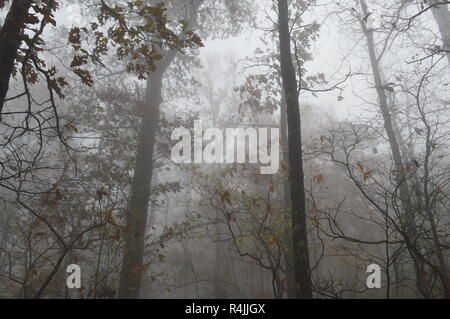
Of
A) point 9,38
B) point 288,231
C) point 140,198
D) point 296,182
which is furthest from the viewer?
point 140,198

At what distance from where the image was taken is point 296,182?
4039 mm

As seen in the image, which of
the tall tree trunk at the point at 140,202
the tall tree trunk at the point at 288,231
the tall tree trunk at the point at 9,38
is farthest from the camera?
the tall tree trunk at the point at 288,231

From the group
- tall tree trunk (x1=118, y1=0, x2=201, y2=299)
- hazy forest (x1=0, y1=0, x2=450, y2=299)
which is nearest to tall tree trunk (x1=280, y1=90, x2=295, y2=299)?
hazy forest (x1=0, y1=0, x2=450, y2=299)

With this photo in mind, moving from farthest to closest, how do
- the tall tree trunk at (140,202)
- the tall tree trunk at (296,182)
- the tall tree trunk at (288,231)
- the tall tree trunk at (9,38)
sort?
the tall tree trunk at (288,231) → the tall tree trunk at (140,202) → the tall tree trunk at (296,182) → the tall tree trunk at (9,38)

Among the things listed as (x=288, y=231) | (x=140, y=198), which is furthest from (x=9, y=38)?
(x=288, y=231)

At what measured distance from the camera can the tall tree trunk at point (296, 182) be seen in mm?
3678

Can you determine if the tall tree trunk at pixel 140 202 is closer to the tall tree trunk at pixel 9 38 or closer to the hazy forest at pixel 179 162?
the hazy forest at pixel 179 162

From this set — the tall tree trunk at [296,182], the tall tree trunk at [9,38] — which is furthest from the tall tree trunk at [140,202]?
the tall tree trunk at [9,38]

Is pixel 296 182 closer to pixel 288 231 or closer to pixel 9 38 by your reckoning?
pixel 9 38

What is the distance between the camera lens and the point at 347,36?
536 inches

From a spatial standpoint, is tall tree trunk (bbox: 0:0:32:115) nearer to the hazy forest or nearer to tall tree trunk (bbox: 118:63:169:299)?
the hazy forest
